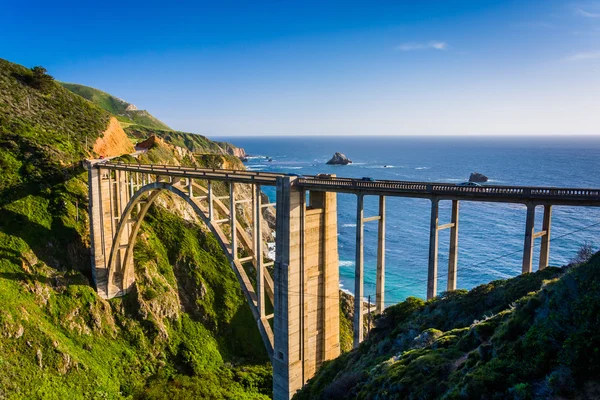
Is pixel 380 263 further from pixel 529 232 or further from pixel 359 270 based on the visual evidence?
pixel 529 232

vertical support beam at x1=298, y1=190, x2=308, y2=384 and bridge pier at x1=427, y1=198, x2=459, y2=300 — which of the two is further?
vertical support beam at x1=298, y1=190, x2=308, y2=384

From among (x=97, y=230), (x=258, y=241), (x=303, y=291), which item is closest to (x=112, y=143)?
(x=97, y=230)

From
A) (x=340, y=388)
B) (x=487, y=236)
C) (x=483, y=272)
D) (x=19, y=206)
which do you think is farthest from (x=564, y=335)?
(x=487, y=236)

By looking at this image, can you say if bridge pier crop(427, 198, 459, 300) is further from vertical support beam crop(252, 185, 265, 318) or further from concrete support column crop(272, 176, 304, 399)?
vertical support beam crop(252, 185, 265, 318)

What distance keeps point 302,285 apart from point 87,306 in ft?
70.2

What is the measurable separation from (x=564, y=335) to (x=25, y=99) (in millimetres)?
58368

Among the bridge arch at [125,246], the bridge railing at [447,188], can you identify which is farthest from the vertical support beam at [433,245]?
the bridge arch at [125,246]

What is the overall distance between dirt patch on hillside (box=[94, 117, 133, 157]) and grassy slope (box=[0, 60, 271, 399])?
2.31 metres

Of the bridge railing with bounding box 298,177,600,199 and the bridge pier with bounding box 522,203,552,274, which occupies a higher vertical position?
the bridge railing with bounding box 298,177,600,199

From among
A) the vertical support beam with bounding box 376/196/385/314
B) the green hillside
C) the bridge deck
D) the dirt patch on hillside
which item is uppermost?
the green hillside

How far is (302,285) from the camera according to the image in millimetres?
22844

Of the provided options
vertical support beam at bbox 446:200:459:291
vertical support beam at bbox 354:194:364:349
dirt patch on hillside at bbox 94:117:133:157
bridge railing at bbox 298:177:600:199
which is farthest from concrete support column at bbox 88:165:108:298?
vertical support beam at bbox 446:200:459:291

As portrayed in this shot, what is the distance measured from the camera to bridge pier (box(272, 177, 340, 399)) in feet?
72.5

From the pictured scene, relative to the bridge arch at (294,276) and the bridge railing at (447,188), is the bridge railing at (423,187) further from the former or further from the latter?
the bridge arch at (294,276)
